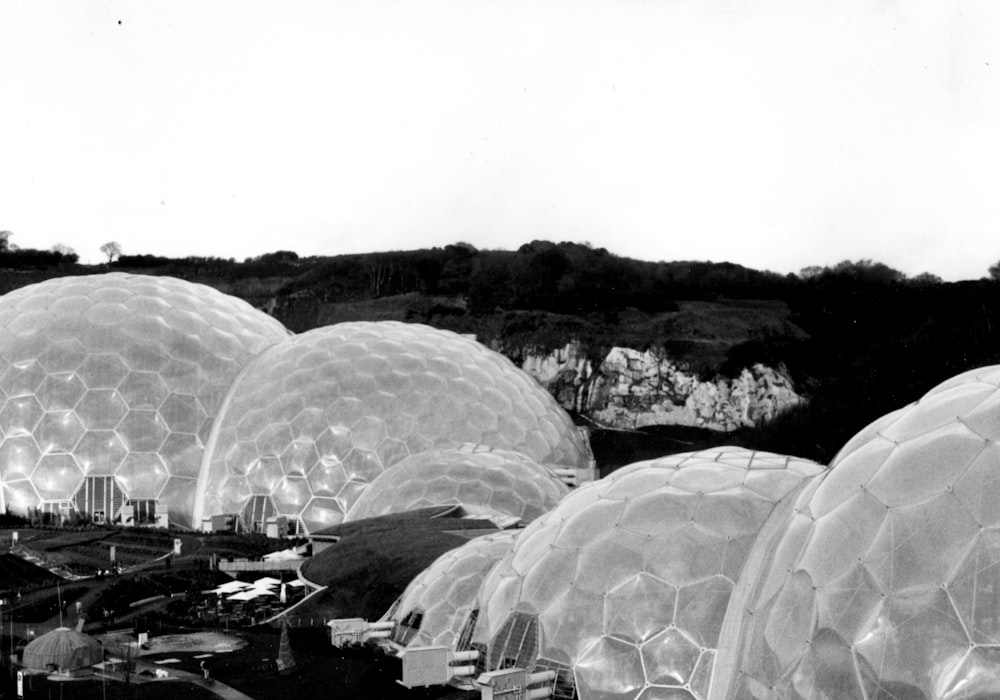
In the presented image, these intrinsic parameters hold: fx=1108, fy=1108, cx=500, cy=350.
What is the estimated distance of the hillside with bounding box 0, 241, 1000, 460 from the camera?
39.2 meters

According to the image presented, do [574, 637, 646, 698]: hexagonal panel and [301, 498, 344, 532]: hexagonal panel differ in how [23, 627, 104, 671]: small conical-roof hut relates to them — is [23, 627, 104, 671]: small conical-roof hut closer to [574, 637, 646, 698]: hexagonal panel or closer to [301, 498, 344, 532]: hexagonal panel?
[574, 637, 646, 698]: hexagonal panel

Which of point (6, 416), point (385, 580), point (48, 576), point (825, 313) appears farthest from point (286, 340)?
point (825, 313)

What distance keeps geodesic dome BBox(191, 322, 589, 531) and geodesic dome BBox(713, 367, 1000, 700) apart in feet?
65.1

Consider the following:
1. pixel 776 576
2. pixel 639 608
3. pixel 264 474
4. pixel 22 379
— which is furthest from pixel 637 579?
pixel 22 379

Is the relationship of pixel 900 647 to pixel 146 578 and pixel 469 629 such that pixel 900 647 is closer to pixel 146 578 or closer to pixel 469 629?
pixel 469 629

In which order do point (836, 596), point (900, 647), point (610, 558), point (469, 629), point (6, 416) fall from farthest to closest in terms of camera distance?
point (6, 416)
point (469, 629)
point (610, 558)
point (836, 596)
point (900, 647)

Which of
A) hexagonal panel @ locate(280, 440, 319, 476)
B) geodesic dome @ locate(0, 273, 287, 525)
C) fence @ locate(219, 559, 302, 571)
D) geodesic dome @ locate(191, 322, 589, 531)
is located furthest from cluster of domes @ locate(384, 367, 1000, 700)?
geodesic dome @ locate(0, 273, 287, 525)

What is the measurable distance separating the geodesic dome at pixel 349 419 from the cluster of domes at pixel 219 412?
42mm

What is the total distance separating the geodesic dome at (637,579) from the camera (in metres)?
12.6

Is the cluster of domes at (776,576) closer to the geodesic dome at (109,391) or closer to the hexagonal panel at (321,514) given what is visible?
the hexagonal panel at (321,514)

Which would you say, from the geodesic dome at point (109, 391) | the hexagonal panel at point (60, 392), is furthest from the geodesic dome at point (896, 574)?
the hexagonal panel at point (60, 392)

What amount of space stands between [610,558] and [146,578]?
43.0 feet

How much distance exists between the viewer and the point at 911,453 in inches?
407

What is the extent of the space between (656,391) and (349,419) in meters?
26.5
